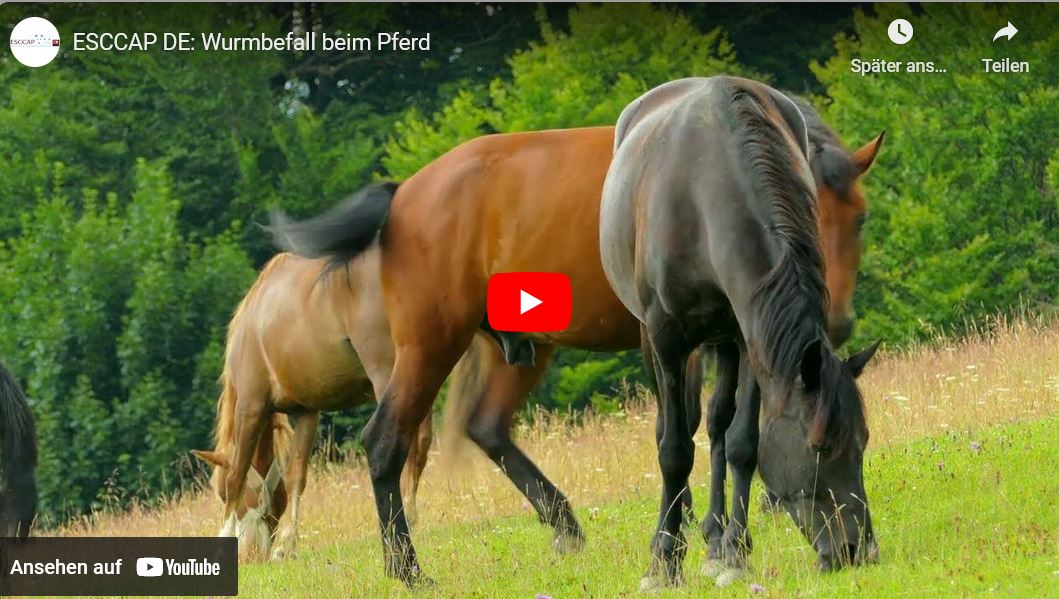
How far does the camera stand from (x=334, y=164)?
36438mm

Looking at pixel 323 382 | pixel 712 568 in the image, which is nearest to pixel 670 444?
pixel 712 568

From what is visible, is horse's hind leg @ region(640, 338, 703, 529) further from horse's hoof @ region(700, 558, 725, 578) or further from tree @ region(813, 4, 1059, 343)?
tree @ region(813, 4, 1059, 343)

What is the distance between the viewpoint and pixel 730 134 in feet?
23.3

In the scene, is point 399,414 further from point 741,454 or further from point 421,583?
point 741,454

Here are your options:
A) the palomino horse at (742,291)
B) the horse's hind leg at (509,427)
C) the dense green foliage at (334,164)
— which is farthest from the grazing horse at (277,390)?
the dense green foliage at (334,164)

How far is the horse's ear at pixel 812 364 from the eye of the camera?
6.25m

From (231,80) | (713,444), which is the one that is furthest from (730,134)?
(231,80)

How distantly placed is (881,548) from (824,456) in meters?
1.23

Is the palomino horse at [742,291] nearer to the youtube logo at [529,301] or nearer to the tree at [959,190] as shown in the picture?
the youtube logo at [529,301]

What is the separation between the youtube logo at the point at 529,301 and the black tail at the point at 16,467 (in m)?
2.68

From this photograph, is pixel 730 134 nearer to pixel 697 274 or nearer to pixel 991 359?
pixel 697 274

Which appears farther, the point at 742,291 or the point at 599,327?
the point at 599,327

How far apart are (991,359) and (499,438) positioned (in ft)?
21.5

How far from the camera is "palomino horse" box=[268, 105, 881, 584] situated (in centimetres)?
879
